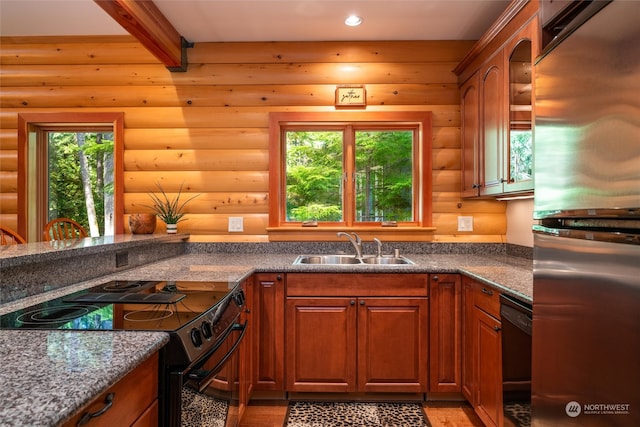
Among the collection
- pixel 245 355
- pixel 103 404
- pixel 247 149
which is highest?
pixel 247 149

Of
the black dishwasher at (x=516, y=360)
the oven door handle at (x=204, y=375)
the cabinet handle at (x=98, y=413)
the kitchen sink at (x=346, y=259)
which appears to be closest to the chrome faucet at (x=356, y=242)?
the kitchen sink at (x=346, y=259)

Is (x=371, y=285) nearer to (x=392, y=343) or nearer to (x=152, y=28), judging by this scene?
(x=392, y=343)

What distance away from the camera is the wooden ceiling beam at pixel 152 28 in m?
2.05

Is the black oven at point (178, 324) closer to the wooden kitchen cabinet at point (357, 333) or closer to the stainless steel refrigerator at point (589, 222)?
the wooden kitchen cabinet at point (357, 333)

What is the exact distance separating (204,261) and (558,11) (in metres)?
2.21

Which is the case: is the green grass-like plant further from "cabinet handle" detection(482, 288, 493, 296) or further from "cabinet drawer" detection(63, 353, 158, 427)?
Result: "cabinet handle" detection(482, 288, 493, 296)

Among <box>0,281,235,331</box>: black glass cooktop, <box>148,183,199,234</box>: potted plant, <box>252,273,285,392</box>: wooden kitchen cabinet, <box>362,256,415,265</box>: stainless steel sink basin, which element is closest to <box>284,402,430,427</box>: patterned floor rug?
<box>252,273,285,392</box>: wooden kitchen cabinet

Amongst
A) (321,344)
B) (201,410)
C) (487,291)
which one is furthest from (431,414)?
(201,410)

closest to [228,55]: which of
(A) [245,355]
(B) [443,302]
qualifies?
(A) [245,355]

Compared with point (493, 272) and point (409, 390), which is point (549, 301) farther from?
point (409, 390)

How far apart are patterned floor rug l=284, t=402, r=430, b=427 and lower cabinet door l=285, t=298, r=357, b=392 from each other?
0.36 ft

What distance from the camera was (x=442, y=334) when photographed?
2.21 meters

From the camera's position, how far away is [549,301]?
104 centimetres

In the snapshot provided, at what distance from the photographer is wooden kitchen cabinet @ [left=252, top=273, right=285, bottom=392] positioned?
2.23m
